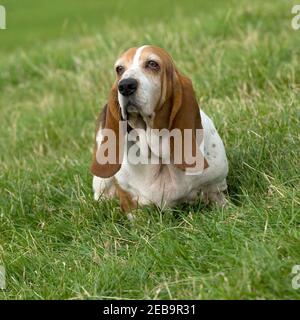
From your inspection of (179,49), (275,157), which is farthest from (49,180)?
(179,49)

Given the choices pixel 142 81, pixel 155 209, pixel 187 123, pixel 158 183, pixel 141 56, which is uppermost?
pixel 141 56

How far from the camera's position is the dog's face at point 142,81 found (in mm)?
5012

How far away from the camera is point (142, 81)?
5.03 m

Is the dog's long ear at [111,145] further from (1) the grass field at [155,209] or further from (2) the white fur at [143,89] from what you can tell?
(1) the grass field at [155,209]

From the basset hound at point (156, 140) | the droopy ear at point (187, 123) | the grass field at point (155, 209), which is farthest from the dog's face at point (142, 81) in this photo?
the grass field at point (155, 209)

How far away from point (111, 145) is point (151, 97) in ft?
1.64

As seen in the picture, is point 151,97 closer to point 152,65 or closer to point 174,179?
Answer: point 152,65

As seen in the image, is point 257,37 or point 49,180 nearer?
point 49,180

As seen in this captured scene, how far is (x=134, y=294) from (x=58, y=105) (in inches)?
193

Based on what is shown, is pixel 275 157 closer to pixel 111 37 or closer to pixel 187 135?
pixel 187 135

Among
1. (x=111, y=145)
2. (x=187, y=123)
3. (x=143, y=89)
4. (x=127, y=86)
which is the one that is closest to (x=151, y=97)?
(x=143, y=89)

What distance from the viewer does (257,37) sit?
9055 mm

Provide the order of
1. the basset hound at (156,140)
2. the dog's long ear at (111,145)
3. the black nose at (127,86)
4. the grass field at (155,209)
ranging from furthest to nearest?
the dog's long ear at (111,145)
the basset hound at (156,140)
the black nose at (127,86)
the grass field at (155,209)

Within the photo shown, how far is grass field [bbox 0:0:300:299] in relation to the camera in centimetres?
445
